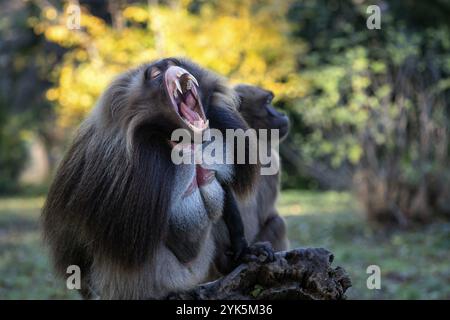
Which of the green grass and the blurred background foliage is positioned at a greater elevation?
the blurred background foliage

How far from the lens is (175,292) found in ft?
12.0

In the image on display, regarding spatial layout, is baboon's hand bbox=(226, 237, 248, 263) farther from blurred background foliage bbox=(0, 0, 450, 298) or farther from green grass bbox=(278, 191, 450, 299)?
blurred background foliage bbox=(0, 0, 450, 298)

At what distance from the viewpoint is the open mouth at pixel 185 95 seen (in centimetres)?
350

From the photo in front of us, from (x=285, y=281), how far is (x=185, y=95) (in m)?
1.18

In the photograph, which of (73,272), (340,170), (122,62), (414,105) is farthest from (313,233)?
(73,272)

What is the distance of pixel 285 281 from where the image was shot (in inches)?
146

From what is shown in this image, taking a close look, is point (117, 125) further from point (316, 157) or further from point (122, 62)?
point (316, 157)

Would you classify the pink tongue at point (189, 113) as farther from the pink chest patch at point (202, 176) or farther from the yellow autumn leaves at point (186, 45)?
the yellow autumn leaves at point (186, 45)

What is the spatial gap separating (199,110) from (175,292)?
39.9 inches

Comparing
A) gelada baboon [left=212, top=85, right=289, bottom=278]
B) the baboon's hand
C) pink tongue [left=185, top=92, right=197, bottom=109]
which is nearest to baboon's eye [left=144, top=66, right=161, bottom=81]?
pink tongue [left=185, top=92, right=197, bottom=109]

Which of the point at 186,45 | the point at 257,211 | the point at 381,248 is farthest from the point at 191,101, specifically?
the point at 186,45

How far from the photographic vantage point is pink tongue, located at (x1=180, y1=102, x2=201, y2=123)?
3498mm

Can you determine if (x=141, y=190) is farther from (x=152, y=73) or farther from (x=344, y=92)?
(x=344, y=92)

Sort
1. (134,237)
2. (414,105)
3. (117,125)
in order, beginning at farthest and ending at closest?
(414,105) → (117,125) → (134,237)
